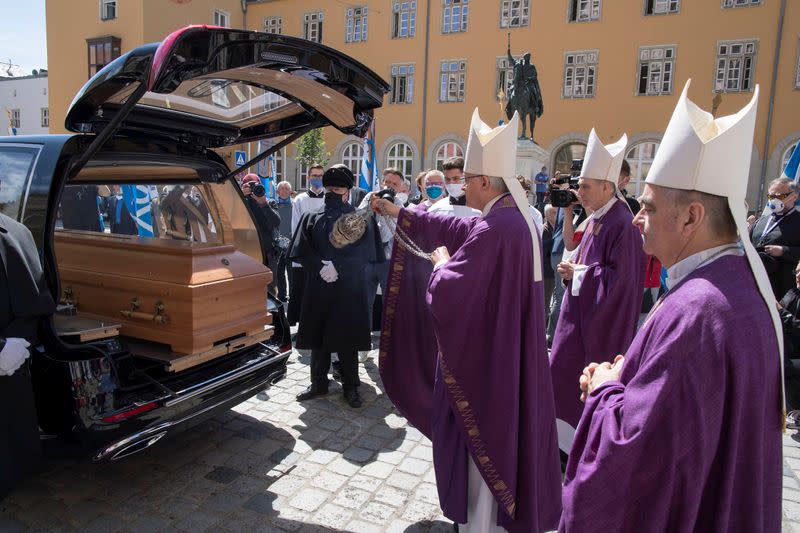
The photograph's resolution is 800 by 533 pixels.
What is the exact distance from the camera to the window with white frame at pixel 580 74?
24.0m

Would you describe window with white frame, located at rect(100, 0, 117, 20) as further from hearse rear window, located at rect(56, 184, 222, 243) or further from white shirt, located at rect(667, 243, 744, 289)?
white shirt, located at rect(667, 243, 744, 289)

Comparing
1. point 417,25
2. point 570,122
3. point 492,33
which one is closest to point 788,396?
point 570,122

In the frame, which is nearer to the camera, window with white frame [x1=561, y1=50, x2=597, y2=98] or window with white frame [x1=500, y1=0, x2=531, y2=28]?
window with white frame [x1=561, y1=50, x2=597, y2=98]

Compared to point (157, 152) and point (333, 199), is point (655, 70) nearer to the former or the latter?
point (333, 199)

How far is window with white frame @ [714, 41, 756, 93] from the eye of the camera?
70.9ft

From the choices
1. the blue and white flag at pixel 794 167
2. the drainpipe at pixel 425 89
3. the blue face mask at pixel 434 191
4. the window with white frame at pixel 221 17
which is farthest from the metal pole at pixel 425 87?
the blue face mask at pixel 434 191

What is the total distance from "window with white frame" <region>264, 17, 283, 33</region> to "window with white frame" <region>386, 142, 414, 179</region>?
10.1m

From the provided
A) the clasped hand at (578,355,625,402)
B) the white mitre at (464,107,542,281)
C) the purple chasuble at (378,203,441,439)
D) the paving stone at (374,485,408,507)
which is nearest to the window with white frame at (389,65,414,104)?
the purple chasuble at (378,203,441,439)

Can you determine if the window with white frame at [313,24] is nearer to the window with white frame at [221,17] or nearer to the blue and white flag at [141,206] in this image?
the window with white frame at [221,17]

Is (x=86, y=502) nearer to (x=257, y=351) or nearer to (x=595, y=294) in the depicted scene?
(x=257, y=351)

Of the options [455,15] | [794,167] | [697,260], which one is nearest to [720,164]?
Answer: [697,260]

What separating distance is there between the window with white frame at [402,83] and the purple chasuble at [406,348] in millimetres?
25377

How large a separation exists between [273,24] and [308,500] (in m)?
32.4

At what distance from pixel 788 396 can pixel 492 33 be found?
2413cm
